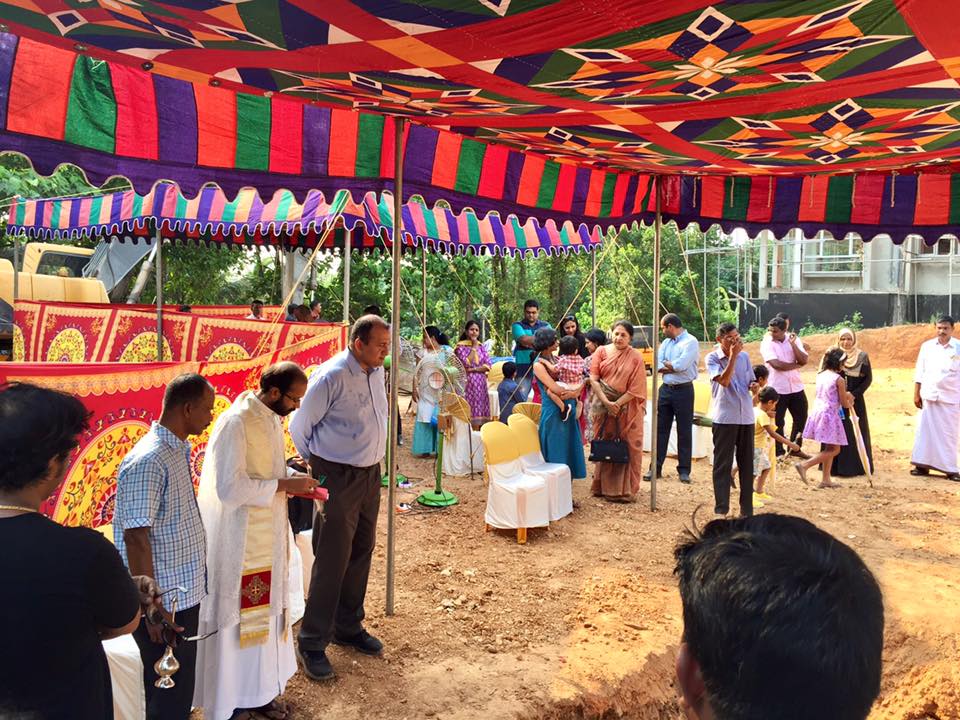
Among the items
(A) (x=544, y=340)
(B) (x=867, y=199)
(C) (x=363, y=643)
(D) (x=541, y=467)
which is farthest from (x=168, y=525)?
(B) (x=867, y=199)

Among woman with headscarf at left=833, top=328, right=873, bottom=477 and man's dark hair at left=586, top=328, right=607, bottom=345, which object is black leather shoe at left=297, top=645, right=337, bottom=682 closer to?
man's dark hair at left=586, top=328, right=607, bottom=345

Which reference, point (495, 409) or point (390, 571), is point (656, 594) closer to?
point (390, 571)

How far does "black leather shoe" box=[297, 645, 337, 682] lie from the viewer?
12.2ft

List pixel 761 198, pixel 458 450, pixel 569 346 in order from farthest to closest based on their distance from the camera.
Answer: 1. pixel 458 450
2. pixel 569 346
3. pixel 761 198

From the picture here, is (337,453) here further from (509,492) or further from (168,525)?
(509,492)

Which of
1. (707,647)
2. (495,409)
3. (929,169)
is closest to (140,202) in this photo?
(495,409)

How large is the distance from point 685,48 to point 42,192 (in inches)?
686

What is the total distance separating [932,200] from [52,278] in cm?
1290

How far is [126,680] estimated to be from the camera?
254 cm

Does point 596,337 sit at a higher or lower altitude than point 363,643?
higher

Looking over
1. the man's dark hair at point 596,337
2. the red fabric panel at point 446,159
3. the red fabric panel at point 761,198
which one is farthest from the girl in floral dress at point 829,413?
the red fabric panel at point 446,159

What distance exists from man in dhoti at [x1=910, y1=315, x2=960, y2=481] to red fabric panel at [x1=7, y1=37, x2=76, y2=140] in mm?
8469

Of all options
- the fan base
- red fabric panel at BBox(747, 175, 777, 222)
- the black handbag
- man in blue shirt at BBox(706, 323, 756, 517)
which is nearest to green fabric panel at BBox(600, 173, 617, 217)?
red fabric panel at BBox(747, 175, 777, 222)

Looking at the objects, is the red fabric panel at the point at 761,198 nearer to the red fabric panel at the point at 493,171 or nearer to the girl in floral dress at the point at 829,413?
the girl in floral dress at the point at 829,413
